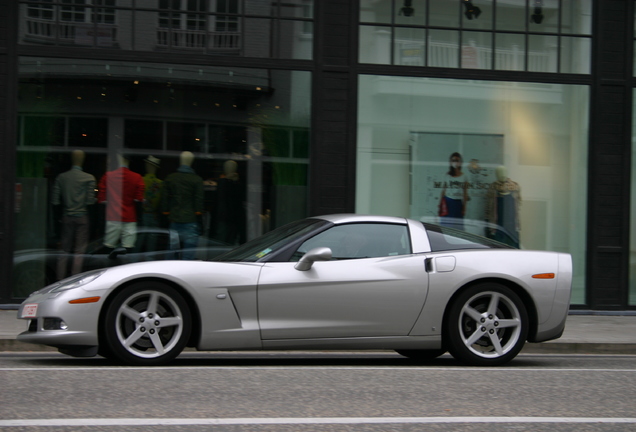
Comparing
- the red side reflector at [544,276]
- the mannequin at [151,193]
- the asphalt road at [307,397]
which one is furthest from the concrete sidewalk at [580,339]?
the mannequin at [151,193]

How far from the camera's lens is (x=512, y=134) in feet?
41.8

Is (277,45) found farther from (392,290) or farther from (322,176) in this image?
(392,290)

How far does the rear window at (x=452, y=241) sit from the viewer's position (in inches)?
283

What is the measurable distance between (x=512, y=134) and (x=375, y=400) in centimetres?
820

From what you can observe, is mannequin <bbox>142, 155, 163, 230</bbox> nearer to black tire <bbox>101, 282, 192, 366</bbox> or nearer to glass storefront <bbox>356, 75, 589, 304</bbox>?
glass storefront <bbox>356, 75, 589, 304</bbox>

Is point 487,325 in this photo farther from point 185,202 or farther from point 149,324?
point 185,202

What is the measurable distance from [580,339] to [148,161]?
598 cm

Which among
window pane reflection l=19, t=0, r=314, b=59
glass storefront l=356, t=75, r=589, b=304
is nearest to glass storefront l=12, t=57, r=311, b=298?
window pane reflection l=19, t=0, r=314, b=59

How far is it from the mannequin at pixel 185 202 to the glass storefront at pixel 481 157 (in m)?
2.24

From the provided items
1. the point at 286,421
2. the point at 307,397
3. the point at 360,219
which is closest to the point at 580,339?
the point at 360,219

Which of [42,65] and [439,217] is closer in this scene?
[42,65]

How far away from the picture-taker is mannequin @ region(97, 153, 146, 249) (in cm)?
1167

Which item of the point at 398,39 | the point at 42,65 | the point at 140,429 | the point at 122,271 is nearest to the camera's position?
the point at 140,429

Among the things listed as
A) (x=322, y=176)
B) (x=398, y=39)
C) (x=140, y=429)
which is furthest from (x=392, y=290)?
(x=398, y=39)
